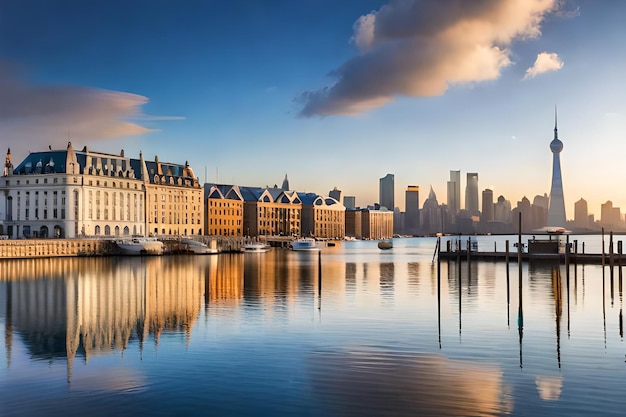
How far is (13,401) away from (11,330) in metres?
18.1

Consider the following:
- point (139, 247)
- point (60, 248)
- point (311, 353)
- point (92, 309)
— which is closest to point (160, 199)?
point (139, 247)

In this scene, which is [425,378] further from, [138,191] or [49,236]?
[138,191]

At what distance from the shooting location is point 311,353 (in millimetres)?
32562

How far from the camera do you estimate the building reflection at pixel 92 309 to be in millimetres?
35906

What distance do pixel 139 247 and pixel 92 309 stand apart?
9740 cm

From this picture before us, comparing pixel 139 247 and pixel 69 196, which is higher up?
pixel 69 196

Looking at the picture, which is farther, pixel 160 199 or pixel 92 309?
pixel 160 199

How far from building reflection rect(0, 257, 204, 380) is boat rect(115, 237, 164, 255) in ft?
Result: 185

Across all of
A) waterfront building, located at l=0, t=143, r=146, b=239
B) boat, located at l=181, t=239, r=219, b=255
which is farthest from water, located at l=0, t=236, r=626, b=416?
waterfront building, located at l=0, t=143, r=146, b=239

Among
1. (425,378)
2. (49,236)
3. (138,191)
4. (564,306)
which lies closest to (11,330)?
(425,378)

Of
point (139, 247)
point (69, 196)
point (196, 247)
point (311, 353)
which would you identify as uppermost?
point (69, 196)

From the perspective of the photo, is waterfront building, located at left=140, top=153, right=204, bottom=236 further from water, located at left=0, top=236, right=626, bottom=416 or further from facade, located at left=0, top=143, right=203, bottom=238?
water, located at left=0, top=236, right=626, bottom=416

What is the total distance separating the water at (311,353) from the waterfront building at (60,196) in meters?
100

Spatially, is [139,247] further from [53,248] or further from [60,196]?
[60,196]
